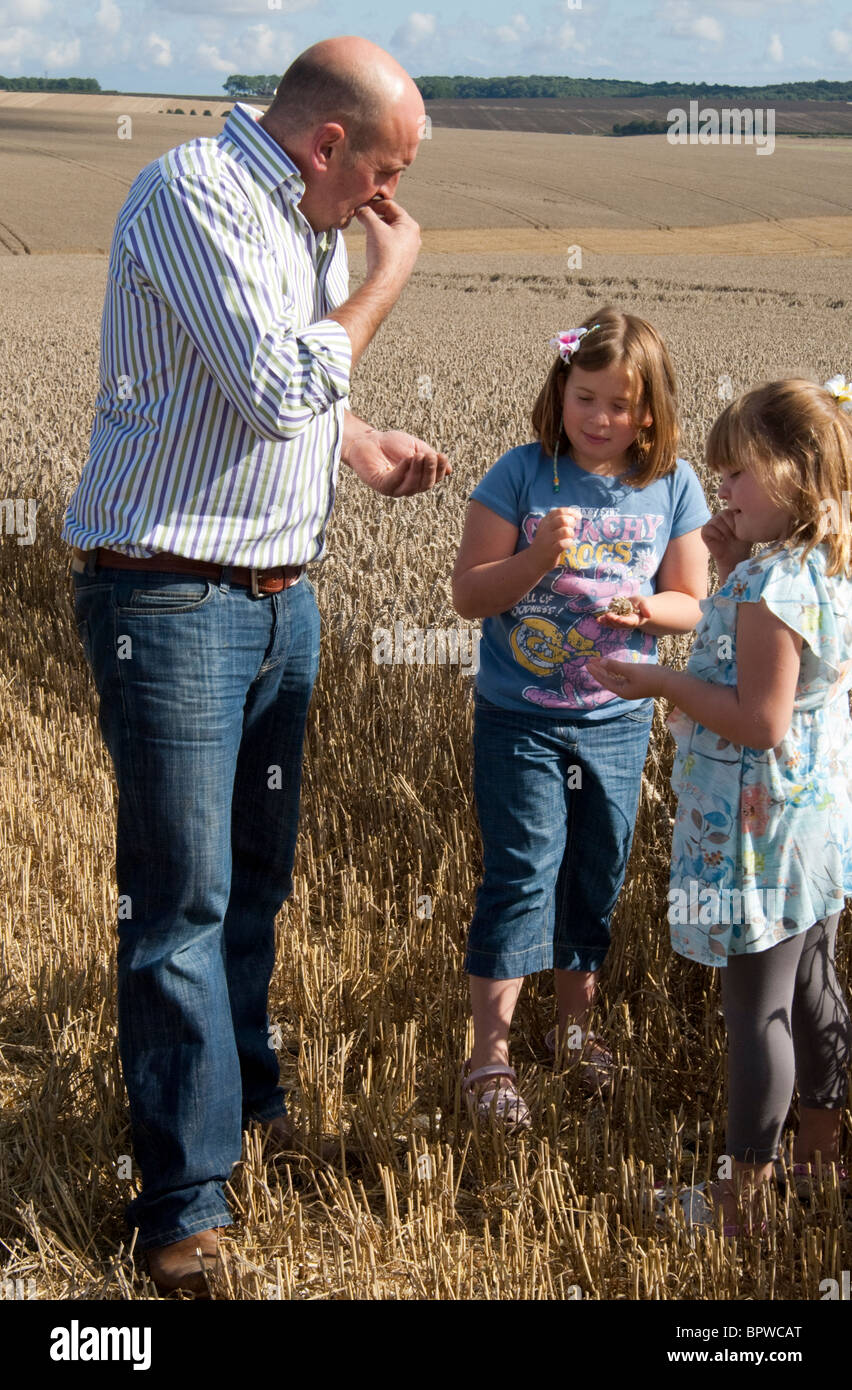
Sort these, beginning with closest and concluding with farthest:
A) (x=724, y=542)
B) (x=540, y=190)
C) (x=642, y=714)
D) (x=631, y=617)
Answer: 1. (x=724, y=542)
2. (x=631, y=617)
3. (x=642, y=714)
4. (x=540, y=190)

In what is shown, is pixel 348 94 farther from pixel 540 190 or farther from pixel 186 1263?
pixel 540 190

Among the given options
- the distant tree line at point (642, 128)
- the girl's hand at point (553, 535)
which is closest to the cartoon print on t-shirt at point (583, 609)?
the girl's hand at point (553, 535)

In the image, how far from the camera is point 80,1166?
264 cm

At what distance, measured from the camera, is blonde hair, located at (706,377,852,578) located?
7.36 feet

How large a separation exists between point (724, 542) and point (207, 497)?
3.19 feet

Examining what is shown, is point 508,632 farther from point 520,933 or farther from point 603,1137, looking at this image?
point 603,1137

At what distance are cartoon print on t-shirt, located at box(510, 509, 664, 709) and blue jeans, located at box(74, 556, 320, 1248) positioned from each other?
0.54 meters

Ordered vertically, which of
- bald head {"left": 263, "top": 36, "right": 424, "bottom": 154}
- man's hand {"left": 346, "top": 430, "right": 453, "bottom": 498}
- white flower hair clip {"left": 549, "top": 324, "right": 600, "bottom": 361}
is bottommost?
man's hand {"left": 346, "top": 430, "right": 453, "bottom": 498}

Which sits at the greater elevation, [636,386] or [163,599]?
[636,386]

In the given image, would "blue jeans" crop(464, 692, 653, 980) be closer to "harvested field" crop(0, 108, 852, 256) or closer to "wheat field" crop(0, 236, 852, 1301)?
"wheat field" crop(0, 236, 852, 1301)

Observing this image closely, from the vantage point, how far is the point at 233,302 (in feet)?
6.54

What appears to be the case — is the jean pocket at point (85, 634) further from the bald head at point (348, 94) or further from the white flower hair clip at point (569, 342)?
the white flower hair clip at point (569, 342)

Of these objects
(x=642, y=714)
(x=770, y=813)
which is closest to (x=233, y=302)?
(x=770, y=813)
